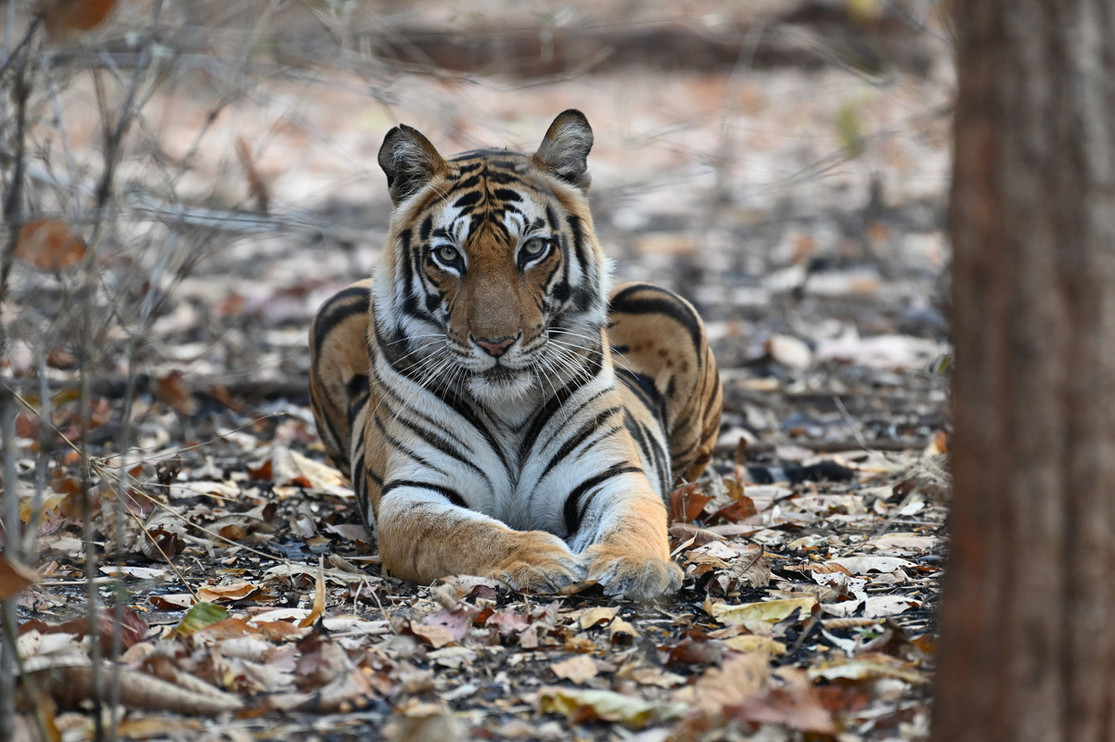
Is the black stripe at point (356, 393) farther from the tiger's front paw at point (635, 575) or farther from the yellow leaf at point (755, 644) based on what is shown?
the yellow leaf at point (755, 644)

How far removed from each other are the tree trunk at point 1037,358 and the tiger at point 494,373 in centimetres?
173

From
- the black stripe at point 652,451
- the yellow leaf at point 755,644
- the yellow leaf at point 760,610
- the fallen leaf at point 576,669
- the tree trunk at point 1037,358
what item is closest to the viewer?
the tree trunk at point 1037,358

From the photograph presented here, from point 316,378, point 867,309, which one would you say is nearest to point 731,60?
point 867,309

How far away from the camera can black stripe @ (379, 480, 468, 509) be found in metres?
3.99

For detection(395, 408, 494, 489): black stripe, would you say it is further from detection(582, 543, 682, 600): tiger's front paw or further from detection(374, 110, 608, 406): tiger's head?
detection(582, 543, 682, 600): tiger's front paw

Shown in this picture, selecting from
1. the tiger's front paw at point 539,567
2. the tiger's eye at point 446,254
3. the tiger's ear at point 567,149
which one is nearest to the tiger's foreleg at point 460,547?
the tiger's front paw at point 539,567

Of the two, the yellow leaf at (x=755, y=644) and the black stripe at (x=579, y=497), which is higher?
the black stripe at (x=579, y=497)

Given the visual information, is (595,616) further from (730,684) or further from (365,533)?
(365,533)

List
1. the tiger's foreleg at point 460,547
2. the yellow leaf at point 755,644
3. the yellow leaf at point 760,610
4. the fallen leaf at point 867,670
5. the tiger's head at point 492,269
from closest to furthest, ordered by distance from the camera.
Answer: the fallen leaf at point 867,670, the yellow leaf at point 755,644, the yellow leaf at point 760,610, the tiger's foreleg at point 460,547, the tiger's head at point 492,269

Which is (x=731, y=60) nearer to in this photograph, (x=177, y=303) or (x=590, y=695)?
(x=177, y=303)

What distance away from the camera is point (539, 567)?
135 inches

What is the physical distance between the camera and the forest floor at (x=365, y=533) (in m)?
2.57

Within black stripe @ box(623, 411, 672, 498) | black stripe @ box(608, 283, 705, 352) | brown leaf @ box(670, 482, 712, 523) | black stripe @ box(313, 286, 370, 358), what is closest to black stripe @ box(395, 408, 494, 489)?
black stripe @ box(623, 411, 672, 498)

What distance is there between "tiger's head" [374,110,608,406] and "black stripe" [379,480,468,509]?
327 mm
